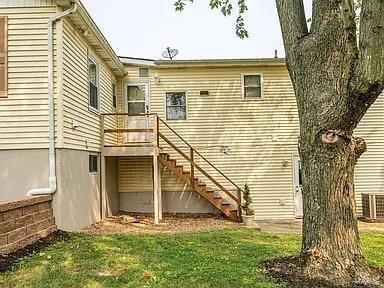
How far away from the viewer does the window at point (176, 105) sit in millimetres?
12891

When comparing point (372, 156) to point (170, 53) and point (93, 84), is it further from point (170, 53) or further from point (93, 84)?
point (93, 84)

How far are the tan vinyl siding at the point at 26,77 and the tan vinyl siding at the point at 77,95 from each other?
16.7 inches

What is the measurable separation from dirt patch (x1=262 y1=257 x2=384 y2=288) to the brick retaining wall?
400 centimetres

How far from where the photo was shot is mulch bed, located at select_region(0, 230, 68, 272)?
5.32 meters

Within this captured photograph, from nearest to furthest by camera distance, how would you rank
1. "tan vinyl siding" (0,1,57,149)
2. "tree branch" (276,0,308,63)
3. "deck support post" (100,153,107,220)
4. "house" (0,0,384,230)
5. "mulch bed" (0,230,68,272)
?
1. "tree branch" (276,0,308,63)
2. "mulch bed" (0,230,68,272)
3. "tan vinyl siding" (0,1,57,149)
4. "deck support post" (100,153,107,220)
5. "house" (0,0,384,230)

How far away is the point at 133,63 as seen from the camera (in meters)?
12.8

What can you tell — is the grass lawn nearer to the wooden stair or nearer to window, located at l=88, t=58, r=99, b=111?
the wooden stair

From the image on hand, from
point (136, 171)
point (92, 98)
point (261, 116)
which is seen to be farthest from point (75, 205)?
point (261, 116)

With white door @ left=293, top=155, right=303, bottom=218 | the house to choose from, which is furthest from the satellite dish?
white door @ left=293, top=155, right=303, bottom=218

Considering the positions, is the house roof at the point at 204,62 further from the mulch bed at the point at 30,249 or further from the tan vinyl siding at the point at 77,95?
the mulch bed at the point at 30,249

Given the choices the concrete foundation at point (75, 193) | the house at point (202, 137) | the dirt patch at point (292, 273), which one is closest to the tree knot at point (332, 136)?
the dirt patch at point (292, 273)

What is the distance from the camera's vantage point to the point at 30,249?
20.1ft

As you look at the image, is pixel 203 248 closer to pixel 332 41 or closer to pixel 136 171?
pixel 332 41

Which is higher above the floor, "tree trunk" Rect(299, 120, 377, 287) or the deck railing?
the deck railing
